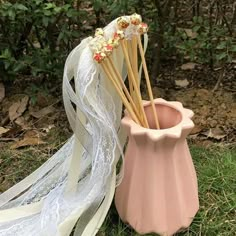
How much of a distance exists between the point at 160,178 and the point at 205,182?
315 mm

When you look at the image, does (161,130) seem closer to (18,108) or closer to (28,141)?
(28,141)

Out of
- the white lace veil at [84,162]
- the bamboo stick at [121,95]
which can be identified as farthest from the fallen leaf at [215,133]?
the bamboo stick at [121,95]

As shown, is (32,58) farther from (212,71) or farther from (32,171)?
(212,71)

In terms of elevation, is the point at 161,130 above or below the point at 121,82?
below

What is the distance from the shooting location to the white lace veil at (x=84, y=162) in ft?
5.26

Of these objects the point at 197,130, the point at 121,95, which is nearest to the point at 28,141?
the point at 197,130

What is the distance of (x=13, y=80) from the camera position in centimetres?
249

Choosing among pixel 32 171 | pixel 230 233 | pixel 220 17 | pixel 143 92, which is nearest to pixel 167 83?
pixel 143 92

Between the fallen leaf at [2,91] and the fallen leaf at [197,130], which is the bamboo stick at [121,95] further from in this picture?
the fallen leaf at [2,91]

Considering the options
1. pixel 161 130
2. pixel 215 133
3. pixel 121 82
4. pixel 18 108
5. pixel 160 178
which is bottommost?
pixel 215 133

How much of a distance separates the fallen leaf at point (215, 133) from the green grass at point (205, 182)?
3.0 inches

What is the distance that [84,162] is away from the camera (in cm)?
183

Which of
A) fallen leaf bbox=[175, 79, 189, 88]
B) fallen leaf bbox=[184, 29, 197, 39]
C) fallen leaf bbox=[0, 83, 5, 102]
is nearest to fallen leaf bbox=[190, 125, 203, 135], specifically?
fallen leaf bbox=[175, 79, 189, 88]

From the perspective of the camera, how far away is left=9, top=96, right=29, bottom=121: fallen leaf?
7.66ft
